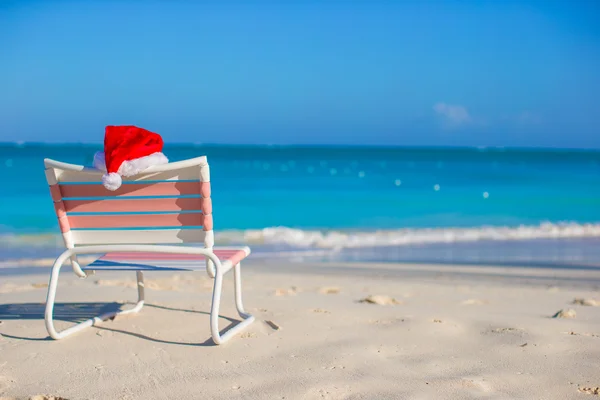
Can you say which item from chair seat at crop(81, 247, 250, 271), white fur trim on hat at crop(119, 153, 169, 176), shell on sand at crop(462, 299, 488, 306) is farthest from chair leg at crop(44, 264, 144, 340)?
shell on sand at crop(462, 299, 488, 306)

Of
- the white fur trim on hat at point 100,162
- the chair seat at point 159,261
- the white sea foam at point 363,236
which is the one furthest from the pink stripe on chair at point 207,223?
the white sea foam at point 363,236

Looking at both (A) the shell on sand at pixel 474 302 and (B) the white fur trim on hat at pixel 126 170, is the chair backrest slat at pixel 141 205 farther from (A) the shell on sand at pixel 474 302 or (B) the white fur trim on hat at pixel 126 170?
(A) the shell on sand at pixel 474 302

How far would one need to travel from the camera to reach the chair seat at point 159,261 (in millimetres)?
3518

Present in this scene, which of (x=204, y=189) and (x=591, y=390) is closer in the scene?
(x=591, y=390)

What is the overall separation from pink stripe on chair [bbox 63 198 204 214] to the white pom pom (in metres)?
0.16

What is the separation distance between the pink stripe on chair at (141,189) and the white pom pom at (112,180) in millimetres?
90

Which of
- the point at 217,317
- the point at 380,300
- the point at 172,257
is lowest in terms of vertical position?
the point at 380,300

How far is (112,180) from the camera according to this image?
10.9ft

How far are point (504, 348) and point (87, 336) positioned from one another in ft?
7.71

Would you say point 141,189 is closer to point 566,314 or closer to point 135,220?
point 135,220

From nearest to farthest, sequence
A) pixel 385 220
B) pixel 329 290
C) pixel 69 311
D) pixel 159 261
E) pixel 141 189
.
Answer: pixel 141 189 < pixel 159 261 < pixel 69 311 < pixel 329 290 < pixel 385 220

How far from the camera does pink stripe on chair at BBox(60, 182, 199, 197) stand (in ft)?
11.2

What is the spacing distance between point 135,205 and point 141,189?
0.34 feet

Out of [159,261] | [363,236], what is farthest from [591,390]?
[363,236]
